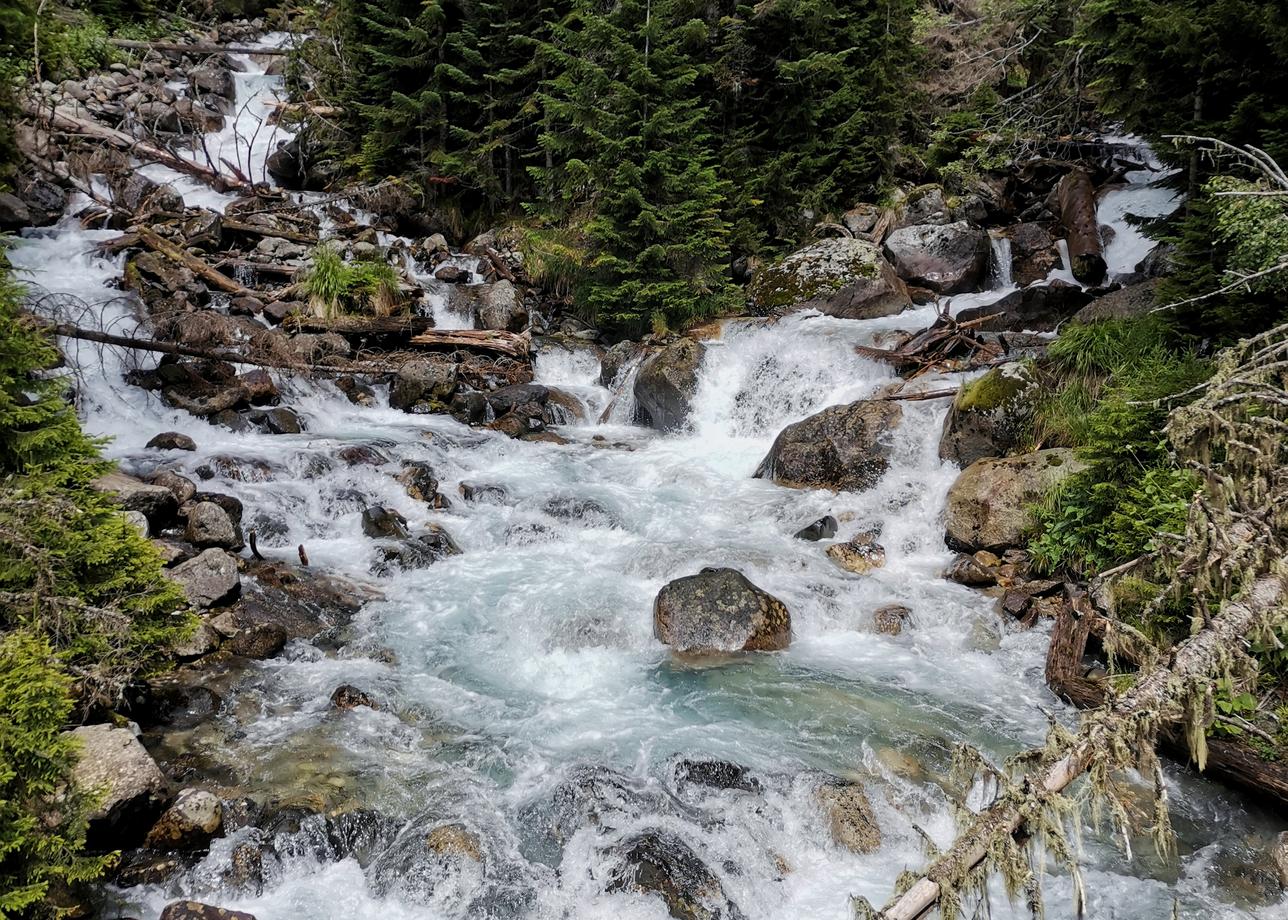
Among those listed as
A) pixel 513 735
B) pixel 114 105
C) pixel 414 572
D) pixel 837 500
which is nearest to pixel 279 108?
pixel 114 105

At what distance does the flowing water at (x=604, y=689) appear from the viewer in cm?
460

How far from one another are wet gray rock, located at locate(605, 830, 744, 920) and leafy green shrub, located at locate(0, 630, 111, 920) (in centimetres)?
279

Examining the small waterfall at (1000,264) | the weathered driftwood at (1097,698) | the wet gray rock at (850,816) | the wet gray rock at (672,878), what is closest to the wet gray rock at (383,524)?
the wet gray rock at (672,878)

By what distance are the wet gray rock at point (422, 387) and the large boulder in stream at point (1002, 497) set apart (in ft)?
30.9

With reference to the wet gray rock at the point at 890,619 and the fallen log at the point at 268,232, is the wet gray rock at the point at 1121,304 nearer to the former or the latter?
the wet gray rock at the point at 890,619

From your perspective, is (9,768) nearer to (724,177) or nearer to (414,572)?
(414,572)

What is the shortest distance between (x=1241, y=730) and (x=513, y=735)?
5.38 m

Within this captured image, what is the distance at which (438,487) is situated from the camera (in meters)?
10.9

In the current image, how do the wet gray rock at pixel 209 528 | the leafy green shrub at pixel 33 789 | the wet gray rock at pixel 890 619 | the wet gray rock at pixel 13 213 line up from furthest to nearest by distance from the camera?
the wet gray rock at pixel 13 213 → the wet gray rock at pixel 209 528 → the wet gray rock at pixel 890 619 → the leafy green shrub at pixel 33 789

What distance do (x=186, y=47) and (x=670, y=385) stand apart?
23146mm

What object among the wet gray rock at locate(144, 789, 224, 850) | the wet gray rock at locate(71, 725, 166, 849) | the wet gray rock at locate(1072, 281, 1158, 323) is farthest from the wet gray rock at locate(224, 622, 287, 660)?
the wet gray rock at locate(1072, 281, 1158, 323)

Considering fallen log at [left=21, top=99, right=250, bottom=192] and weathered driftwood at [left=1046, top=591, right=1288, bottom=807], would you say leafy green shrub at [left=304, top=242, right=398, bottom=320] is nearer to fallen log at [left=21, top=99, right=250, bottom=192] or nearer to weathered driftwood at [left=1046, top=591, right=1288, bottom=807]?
fallen log at [left=21, top=99, right=250, bottom=192]

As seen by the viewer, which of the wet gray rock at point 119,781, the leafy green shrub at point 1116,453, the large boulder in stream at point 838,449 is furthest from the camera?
the large boulder in stream at point 838,449

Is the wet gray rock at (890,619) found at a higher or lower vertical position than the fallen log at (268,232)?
lower
